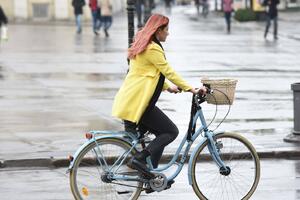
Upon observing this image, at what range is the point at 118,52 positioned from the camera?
1057 inches

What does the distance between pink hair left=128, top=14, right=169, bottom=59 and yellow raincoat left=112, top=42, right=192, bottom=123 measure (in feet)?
0.15

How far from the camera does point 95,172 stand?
7895 millimetres

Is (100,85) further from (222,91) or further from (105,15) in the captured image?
(105,15)

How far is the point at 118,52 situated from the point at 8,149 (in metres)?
15.8

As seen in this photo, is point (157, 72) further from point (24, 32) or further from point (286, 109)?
point (24, 32)

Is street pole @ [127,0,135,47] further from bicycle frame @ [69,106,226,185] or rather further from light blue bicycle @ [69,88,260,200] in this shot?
bicycle frame @ [69,106,226,185]

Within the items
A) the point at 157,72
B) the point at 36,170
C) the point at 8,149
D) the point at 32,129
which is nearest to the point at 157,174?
the point at 157,72

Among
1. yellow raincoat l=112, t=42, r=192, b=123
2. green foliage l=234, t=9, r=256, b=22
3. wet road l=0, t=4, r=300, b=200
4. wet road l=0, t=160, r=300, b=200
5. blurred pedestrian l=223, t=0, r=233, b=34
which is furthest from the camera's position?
green foliage l=234, t=9, r=256, b=22

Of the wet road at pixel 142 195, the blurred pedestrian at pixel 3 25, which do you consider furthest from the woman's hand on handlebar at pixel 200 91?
the blurred pedestrian at pixel 3 25

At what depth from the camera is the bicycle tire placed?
786 centimetres

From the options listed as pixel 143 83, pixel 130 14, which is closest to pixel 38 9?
pixel 130 14

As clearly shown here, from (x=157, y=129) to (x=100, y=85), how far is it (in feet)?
34.2

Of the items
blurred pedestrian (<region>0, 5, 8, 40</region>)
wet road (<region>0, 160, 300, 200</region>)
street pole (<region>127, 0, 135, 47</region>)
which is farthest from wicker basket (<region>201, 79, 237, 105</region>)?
blurred pedestrian (<region>0, 5, 8, 40</region>)

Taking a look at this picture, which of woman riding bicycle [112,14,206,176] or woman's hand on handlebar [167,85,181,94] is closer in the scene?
woman riding bicycle [112,14,206,176]
